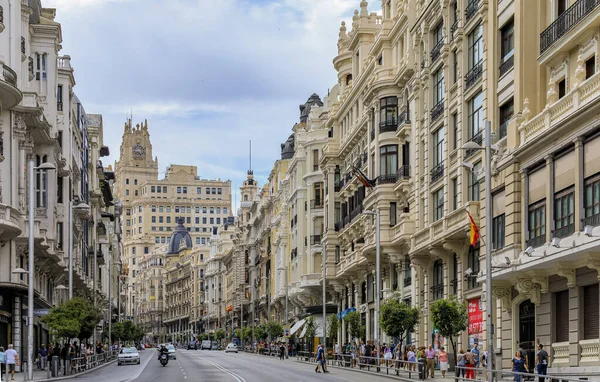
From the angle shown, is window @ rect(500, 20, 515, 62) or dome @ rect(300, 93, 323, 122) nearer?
window @ rect(500, 20, 515, 62)

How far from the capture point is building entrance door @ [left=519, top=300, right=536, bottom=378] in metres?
40.2

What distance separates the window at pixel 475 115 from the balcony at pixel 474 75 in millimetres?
669

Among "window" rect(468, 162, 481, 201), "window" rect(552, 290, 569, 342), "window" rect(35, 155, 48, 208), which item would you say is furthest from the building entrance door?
"window" rect(35, 155, 48, 208)

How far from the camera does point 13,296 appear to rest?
56.2 m

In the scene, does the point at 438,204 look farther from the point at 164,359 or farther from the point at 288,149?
the point at 288,149

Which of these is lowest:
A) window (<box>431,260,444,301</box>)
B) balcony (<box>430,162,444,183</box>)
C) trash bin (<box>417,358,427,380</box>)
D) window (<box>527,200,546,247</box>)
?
trash bin (<box>417,358,427,380</box>)

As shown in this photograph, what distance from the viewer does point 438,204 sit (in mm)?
54125

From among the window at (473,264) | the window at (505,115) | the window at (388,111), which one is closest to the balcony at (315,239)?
the window at (388,111)

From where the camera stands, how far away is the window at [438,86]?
54.2 metres

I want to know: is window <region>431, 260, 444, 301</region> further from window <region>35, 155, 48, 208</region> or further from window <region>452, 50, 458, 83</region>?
window <region>35, 155, 48, 208</region>

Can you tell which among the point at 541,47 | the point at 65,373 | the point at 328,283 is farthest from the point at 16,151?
the point at 328,283

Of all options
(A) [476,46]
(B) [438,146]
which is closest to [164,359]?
(B) [438,146]

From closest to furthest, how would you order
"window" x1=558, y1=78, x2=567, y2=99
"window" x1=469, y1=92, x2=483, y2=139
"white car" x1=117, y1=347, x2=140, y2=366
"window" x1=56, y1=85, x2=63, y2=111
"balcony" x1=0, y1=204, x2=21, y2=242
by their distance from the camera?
"window" x1=558, y1=78, x2=567, y2=99
"window" x1=469, y1=92, x2=483, y2=139
"balcony" x1=0, y1=204, x2=21, y2=242
"window" x1=56, y1=85, x2=63, y2=111
"white car" x1=117, y1=347, x2=140, y2=366

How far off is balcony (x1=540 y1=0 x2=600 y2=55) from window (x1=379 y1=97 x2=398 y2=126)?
24.2m
